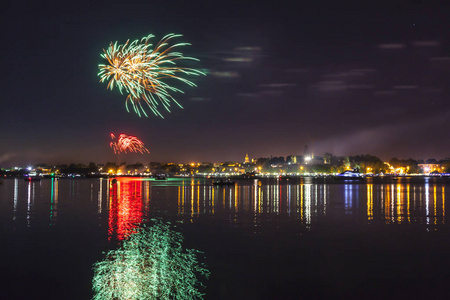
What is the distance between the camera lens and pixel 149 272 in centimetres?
1138

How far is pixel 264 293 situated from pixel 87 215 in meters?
19.4

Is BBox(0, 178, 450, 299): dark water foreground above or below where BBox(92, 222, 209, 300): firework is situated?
below

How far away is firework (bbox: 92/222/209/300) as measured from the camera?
970 cm

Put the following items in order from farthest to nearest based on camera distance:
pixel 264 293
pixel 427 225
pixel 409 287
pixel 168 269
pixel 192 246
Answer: pixel 427 225, pixel 192 246, pixel 168 269, pixel 409 287, pixel 264 293

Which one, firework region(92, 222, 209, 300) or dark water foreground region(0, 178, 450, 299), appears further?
dark water foreground region(0, 178, 450, 299)

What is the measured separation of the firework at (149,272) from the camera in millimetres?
9703

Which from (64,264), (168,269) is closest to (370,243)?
(168,269)

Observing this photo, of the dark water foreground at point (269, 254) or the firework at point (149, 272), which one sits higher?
the firework at point (149, 272)

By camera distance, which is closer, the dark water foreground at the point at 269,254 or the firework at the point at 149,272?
the firework at the point at 149,272

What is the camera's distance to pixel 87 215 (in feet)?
87.4

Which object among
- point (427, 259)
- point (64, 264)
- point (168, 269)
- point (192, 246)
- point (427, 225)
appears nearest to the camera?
point (168, 269)

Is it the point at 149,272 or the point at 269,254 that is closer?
the point at 149,272

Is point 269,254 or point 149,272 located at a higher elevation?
point 149,272

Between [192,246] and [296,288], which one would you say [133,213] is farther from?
[296,288]
